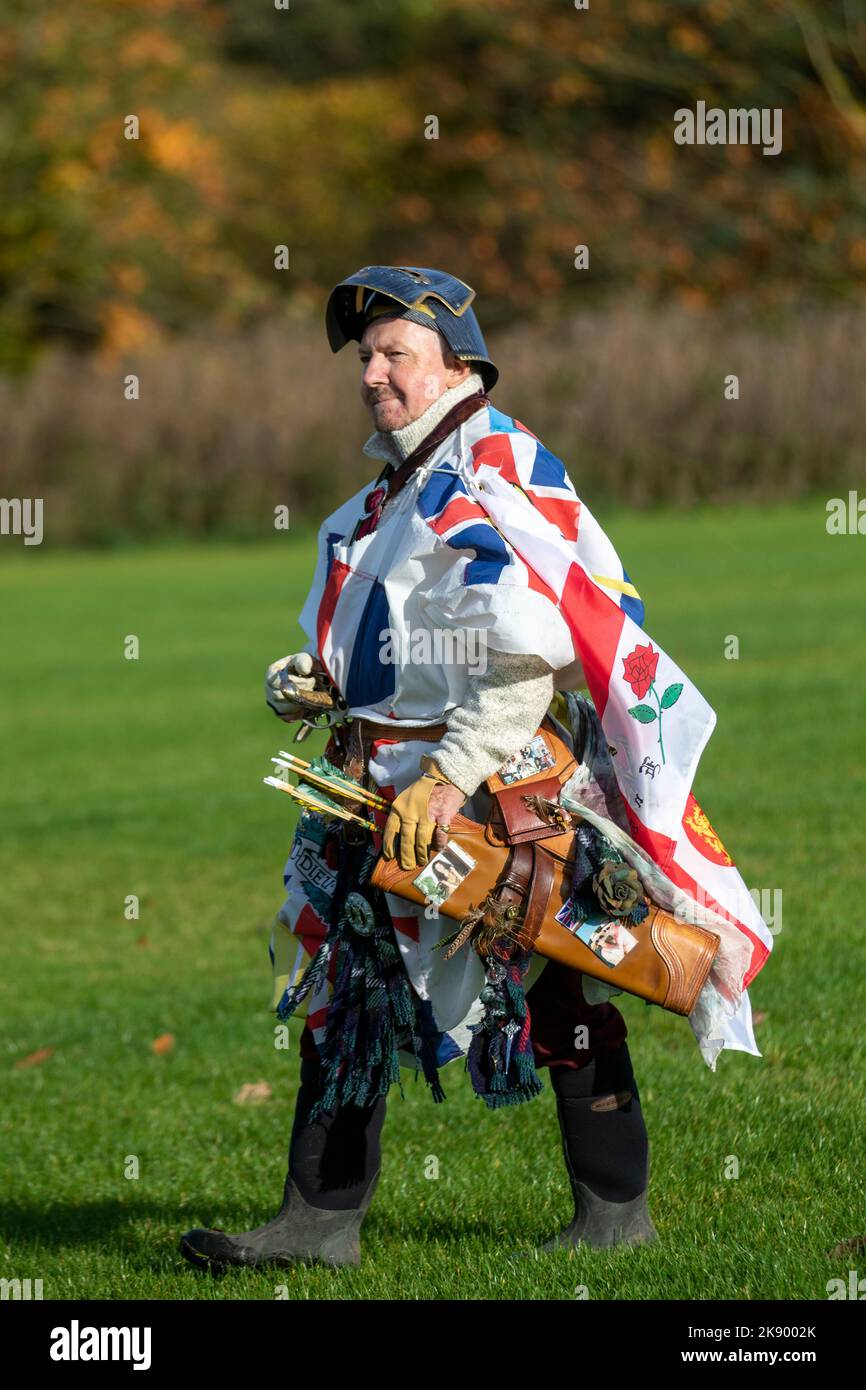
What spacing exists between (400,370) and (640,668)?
81cm

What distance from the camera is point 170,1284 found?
4488 mm

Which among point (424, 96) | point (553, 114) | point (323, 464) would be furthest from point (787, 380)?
point (424, 96)

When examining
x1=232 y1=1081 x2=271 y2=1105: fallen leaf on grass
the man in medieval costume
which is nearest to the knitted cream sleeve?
the man in medieval costume

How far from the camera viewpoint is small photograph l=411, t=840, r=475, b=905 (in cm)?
399

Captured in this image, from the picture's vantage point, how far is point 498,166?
3912cm

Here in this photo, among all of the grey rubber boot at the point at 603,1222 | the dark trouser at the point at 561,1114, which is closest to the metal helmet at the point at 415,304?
the dark trouser at the point at 561,1114

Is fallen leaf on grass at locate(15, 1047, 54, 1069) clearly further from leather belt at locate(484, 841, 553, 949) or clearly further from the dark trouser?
leather belt at locate(484, 841, 553, 949)

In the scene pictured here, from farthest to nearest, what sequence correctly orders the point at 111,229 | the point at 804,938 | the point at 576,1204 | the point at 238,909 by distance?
1. the point at 111,229
2. the point at 238,909
3. the point at 804,938
4. the point at 576,1204

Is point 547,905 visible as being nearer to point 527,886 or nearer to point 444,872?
point 527,886

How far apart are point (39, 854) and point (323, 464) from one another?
17.8 m

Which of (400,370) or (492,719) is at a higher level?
(400,370)

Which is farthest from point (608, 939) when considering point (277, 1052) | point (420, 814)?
point (277, 1052)

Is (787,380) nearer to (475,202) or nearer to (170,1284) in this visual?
(475,202)

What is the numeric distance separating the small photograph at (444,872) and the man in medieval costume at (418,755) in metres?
0.02
